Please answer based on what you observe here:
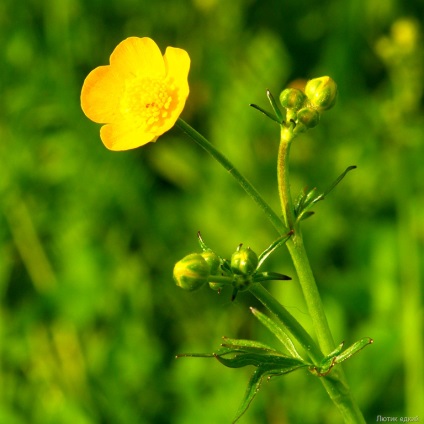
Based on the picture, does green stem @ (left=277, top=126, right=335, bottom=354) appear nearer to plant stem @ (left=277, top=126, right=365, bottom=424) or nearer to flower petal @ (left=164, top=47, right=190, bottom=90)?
plant stem @ (left=277, top=126, right=365, bottom=424)

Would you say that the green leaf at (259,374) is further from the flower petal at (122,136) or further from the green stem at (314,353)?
the flower petal at (122,136)

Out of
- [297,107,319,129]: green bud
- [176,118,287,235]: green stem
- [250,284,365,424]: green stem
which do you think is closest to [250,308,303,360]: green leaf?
[250,284,365,424]: green stem

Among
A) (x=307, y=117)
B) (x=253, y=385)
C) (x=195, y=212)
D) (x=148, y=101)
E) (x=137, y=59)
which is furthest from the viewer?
(x=195, y=212)

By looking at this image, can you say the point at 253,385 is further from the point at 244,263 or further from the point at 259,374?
the point at 244,263

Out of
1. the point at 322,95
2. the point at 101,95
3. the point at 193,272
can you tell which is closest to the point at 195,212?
the point at 101,95

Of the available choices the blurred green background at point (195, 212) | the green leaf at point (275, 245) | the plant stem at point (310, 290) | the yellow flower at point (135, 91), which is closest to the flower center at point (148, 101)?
the yellow flower at point (135, 91)
